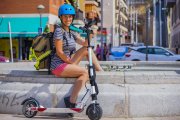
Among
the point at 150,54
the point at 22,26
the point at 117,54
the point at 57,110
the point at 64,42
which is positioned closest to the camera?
the point at 57,110

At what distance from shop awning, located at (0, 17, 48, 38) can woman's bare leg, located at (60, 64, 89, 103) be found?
86.0 ft

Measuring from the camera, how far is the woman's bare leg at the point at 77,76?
23.4ft

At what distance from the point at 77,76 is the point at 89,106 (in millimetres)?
616

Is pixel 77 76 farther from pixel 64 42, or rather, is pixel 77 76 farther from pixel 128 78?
pixel 128 78

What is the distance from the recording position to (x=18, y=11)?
3525cm

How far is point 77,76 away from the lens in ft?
24.0

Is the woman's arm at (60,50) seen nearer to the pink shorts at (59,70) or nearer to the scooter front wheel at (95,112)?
the pink shorts at (59,70)

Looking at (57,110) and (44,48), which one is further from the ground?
(44,48)

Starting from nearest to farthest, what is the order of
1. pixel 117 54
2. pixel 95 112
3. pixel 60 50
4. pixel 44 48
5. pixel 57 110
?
pixel 95 112 → pixel 57 110 → pixel 60 50 → pixel 44 48 → pixel 117 54

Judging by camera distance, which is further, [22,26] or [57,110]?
[22,26]

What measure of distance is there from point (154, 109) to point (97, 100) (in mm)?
960

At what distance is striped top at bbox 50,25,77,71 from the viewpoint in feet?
24.0

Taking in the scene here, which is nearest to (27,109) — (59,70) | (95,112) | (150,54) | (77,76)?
(59,70)

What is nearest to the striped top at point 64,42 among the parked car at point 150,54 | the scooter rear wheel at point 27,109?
the scooter rear wheel at point 27,109
